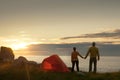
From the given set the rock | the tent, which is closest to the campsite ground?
the tent

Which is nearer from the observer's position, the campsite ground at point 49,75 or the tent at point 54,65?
the campsite ground at point 49,75

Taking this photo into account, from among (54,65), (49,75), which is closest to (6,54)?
(54,65)

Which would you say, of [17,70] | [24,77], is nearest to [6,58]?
Answer: [17,70]

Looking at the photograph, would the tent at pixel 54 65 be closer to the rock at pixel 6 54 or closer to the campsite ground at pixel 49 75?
the campsite ground at pixel 49 75

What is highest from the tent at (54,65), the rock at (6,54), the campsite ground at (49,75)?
the rock at (6,54)

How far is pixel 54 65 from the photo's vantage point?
4512 centimetres

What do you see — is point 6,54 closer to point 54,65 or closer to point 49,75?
point 54,65

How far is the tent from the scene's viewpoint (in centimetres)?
4438

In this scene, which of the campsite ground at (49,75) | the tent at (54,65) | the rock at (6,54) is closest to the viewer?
the campsite ground at (49,75)

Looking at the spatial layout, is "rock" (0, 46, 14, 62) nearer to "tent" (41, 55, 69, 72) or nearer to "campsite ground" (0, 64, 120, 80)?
"tent" (41, 55, 69, 72)

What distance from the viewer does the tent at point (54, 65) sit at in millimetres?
44375

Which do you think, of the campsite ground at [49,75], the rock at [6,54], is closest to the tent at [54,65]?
the campsite ground at [49,75]

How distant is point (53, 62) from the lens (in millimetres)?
45219

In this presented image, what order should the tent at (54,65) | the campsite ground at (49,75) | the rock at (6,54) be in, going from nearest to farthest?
1. the campsite ground at (49,75)
2. the tent at (54,65)
3. the rock at (6,54)
